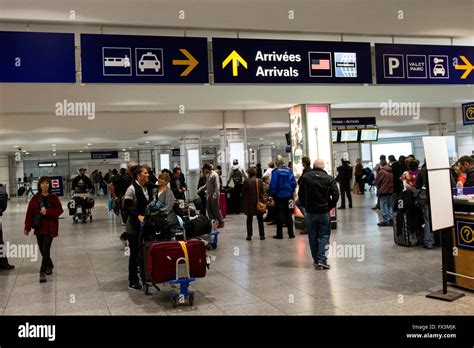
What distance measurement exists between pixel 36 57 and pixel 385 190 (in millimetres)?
8248

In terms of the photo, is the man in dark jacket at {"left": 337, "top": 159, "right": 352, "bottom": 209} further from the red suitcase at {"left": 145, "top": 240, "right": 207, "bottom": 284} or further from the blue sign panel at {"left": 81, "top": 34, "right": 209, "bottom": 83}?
the red suitcase at {"left": 145, "top": 240, "right": 207, "bottom": 284}

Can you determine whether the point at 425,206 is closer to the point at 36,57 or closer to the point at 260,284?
the point at 260,284

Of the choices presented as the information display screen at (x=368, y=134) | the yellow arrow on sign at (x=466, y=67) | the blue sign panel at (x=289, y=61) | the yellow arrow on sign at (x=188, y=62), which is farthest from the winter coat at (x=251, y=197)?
the information display screen at (x=368, y=134)

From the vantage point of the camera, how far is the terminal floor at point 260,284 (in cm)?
513

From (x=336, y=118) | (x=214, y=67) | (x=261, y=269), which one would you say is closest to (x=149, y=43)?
(x=214, y=67)

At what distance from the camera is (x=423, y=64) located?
7977mm

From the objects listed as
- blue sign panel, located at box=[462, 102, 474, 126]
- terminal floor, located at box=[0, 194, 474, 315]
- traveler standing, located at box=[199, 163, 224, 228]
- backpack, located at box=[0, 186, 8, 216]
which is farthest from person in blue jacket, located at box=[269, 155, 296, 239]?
backpack, located at box=[0, 186, 8, 216]

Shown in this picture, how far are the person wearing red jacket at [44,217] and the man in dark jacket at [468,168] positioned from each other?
20.7 ft

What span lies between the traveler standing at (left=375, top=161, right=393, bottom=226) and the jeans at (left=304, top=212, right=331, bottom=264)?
4688 mm
